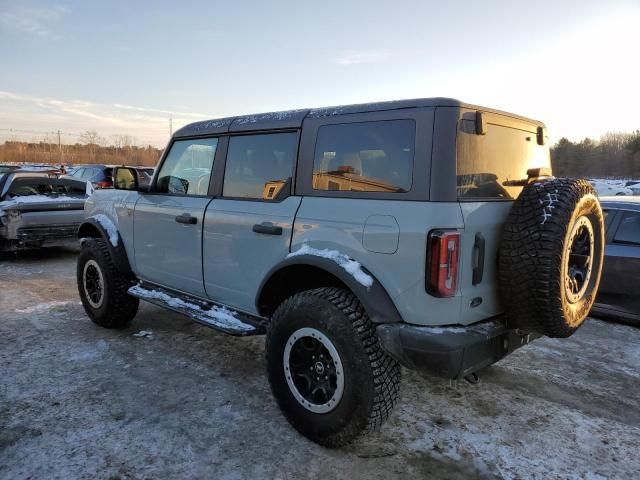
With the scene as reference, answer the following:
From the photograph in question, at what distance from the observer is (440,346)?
2402 mm

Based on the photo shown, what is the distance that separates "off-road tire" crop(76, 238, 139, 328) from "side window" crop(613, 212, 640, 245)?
5283mm

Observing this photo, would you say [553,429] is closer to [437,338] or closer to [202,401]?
[437,338]

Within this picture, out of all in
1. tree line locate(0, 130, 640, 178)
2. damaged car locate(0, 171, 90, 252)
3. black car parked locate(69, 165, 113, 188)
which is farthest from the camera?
tree line locate(0, 130, 640, 178)

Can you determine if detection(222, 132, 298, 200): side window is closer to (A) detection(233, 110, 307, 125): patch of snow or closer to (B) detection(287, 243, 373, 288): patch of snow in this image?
(A) detection(233, 110, 307, 125): patch of snow

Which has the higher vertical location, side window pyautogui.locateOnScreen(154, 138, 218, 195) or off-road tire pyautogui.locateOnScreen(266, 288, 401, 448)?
side window pyautogui.locateOnScreen(154, 138, 218, 195)

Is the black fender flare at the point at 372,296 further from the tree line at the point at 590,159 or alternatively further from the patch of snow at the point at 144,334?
the tree line at the point at 590,159

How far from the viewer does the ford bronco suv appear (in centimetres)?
248

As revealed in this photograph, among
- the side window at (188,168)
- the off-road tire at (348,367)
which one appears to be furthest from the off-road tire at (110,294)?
the off-road tire at (348,367)

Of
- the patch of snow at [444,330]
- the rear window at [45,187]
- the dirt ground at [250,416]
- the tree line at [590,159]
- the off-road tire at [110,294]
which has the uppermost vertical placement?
the tree line at [590,159]

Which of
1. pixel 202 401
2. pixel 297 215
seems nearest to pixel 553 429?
pixel 297 215

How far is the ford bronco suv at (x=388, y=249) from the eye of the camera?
2.48 m

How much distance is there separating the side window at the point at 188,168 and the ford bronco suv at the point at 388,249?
0.40 metres

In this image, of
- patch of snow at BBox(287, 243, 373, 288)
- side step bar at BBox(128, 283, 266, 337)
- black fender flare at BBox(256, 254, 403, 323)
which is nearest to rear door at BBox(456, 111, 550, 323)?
black fender flare at BBox(256, 254, 403, 323)

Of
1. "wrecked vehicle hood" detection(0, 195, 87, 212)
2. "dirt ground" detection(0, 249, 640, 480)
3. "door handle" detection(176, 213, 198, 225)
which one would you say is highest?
"door handle" detection(176, 213, 198, 225)
